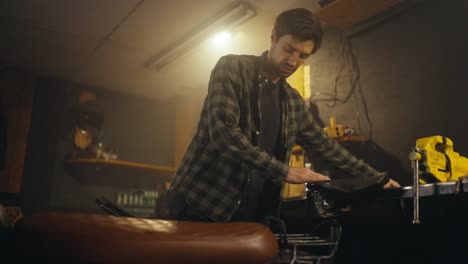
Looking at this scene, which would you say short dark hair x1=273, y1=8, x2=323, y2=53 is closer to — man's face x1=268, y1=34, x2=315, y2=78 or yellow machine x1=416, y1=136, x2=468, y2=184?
man's face x1=268, y1=34, x2=315, y2=78

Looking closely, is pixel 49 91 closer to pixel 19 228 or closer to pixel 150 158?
pixel 150 158

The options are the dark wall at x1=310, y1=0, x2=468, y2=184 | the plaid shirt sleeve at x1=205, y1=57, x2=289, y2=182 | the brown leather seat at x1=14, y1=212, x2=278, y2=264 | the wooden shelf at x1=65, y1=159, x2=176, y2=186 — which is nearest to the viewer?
the brown leather seat at x1=14, y1=212, x2=278, y2=264

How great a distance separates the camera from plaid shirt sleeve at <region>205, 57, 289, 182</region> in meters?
1.58

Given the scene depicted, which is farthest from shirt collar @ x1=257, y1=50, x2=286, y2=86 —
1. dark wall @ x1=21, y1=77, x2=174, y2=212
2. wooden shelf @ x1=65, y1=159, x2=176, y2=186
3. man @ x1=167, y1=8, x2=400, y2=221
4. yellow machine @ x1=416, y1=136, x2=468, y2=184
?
dark wall @ x1=21, y1=77, x2=174, y2=212

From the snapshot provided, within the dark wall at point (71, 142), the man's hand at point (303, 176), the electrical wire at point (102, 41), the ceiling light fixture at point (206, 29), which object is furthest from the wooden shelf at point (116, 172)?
the man's hand at point (303, 176)

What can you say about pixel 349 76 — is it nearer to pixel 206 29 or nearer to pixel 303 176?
pixel 206 29

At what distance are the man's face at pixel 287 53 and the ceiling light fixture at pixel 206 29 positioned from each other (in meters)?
1.45

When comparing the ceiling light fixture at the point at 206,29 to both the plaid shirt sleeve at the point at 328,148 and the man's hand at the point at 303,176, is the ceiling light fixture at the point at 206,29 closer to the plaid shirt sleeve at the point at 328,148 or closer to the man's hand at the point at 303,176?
the plaid shirt sleeve at the point at 328,148

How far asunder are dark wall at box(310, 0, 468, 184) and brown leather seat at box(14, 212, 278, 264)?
2009mm

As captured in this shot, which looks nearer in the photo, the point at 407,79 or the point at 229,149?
the point at 229,149

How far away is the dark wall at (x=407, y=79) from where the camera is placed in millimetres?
2566

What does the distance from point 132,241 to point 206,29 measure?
3.28 m

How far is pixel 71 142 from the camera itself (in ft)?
17.6

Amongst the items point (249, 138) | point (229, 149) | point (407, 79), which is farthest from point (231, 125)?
point (407, 79)
